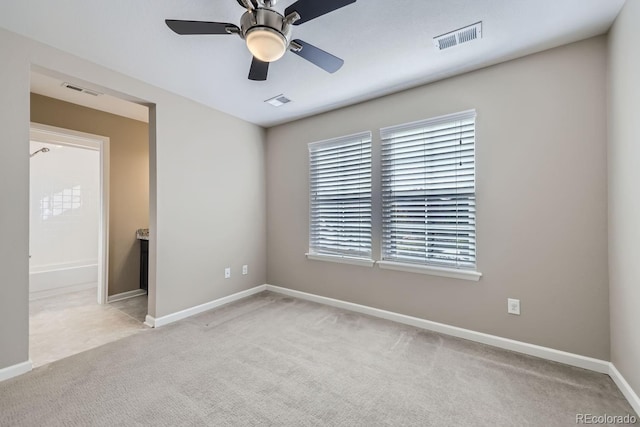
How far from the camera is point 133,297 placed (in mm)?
3961

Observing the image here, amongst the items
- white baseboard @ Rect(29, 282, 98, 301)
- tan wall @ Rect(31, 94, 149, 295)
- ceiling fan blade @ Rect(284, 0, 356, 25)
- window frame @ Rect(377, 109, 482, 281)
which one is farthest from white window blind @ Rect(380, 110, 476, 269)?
white baseboard @ Rect(29, 282, 98, 301)

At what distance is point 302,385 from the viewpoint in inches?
76.2

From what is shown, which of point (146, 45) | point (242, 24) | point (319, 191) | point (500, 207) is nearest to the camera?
point (242, 24)

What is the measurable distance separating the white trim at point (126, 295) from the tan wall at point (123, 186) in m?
0.05

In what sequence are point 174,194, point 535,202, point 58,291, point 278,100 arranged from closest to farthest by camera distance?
point 535,202, point 174,194, point 278,100, point 58,291

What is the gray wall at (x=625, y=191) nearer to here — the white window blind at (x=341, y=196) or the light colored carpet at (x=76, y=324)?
the white window blind at (x=341, y=196)

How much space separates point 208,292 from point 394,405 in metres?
2.53

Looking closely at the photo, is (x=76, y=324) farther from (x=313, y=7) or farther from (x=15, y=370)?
(x=313, y=7)

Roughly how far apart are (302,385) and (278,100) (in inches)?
112

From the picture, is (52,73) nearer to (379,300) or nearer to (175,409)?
(175,409)

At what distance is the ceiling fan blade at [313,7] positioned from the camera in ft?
4.55

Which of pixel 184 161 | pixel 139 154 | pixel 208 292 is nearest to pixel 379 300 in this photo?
pixel 208 292

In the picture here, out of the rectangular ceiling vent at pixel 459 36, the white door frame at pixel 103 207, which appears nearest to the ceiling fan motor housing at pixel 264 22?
the rectangular ceiling vent at pixel 459 36

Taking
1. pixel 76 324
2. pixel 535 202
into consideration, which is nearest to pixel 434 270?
pixel 535 202
